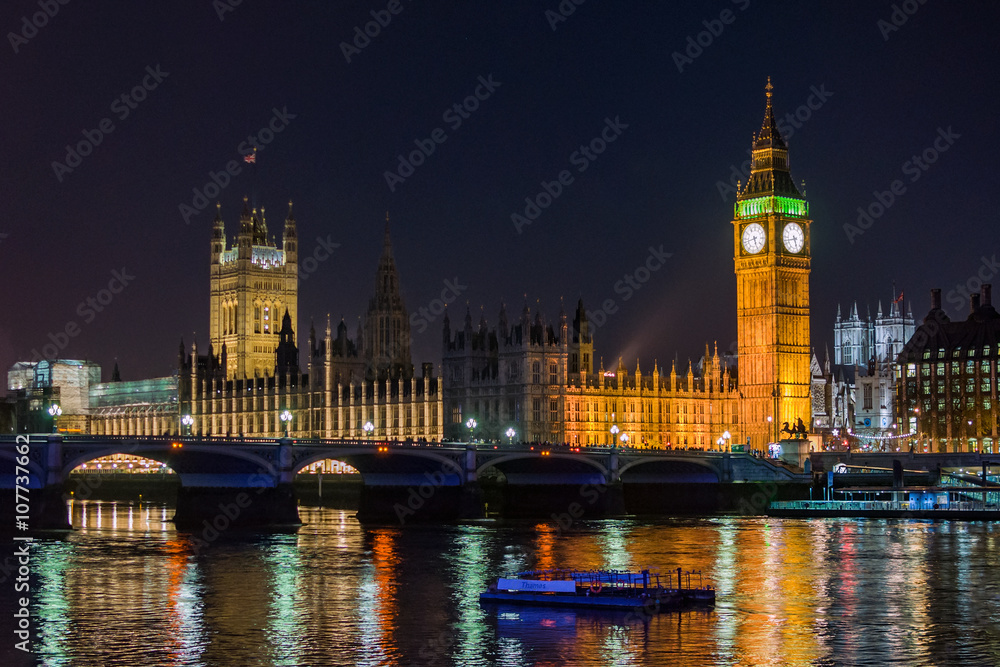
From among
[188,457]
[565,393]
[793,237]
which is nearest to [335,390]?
[565,393]

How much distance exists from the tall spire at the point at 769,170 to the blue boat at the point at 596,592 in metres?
88.0

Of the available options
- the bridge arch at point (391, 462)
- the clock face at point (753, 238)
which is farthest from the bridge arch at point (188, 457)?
the clock face at point (753, 238)

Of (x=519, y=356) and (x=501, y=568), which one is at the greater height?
(x=519, y=356)

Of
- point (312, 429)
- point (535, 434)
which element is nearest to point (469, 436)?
point (535, 434)

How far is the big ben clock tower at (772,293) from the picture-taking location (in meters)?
141

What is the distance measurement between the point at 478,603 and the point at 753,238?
9099cm

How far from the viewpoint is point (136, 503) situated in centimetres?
14062

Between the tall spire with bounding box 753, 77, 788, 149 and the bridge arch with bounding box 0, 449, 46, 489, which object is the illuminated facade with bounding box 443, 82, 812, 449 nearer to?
the tall spire with bounding box 753, 77, 788, 149

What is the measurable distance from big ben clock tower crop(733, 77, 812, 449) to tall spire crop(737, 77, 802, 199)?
0.09 m

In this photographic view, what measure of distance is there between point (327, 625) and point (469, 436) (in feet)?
277

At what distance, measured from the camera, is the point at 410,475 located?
344ft

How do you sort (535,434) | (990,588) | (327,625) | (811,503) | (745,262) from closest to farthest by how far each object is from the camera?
(327,625), (990,588), (811,503), (535,434), (745,262)

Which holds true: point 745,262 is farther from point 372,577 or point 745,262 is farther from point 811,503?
point 372,577

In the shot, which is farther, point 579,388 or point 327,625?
point 579,388
